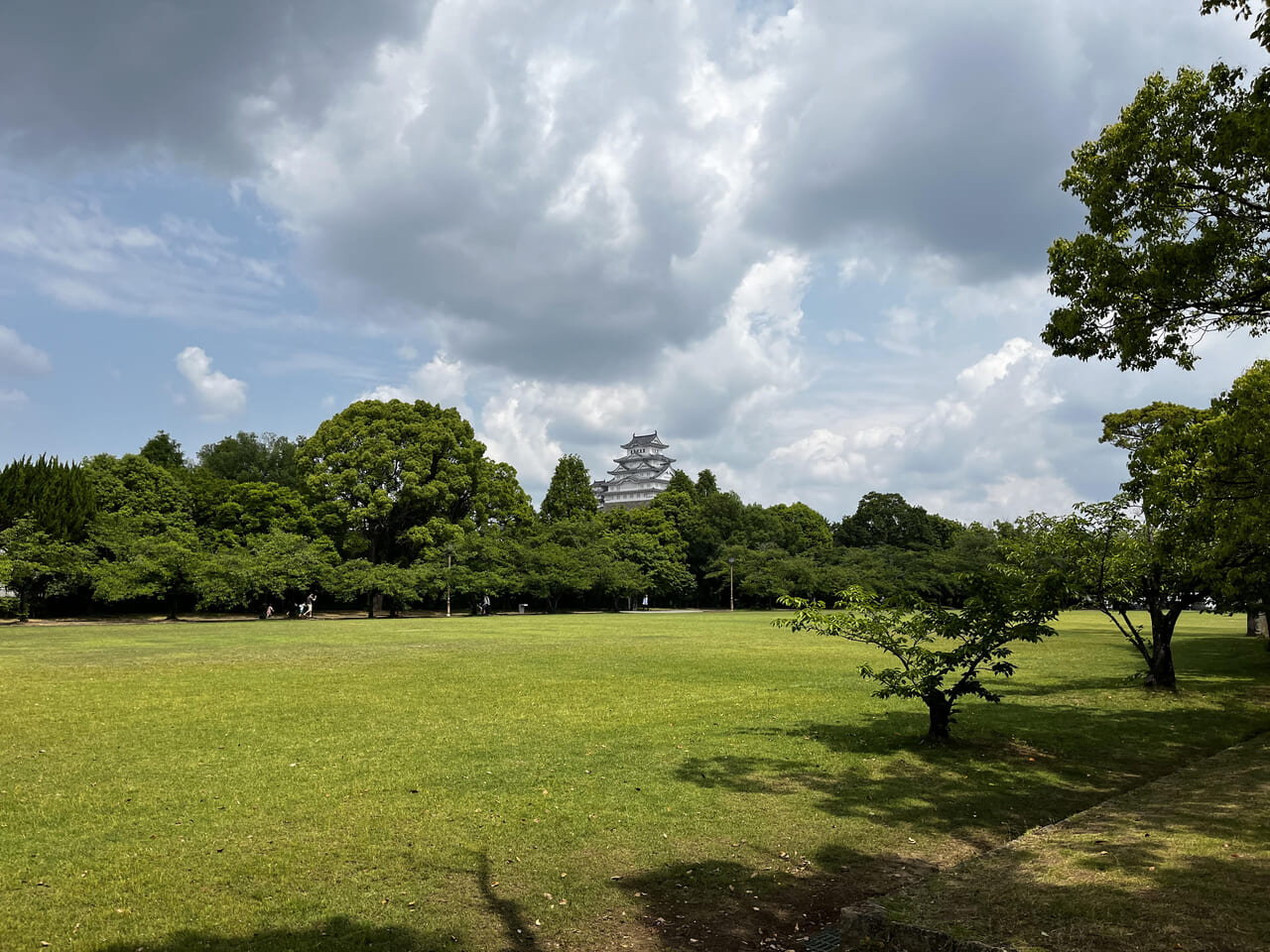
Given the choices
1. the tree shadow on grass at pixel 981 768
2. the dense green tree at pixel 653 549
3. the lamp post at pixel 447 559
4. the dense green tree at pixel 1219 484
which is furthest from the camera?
the dense green tree at pixel 653 549

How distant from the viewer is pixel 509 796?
6.52 metres

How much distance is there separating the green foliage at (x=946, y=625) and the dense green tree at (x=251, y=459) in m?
57.1

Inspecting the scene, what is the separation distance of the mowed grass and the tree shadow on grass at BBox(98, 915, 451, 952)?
0.02 m

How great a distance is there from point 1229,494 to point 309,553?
37.2m

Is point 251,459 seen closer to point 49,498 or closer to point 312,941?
point 49,498

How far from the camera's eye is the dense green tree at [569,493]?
2482 inches

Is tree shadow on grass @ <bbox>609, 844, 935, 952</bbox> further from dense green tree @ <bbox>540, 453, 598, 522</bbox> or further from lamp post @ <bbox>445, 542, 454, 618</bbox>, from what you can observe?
dense green tree @ <bbox>540, 453, 598, 522</bbox>

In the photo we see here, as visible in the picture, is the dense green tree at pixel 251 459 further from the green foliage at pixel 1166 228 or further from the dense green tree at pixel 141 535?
the green foliage at pixel 1166 228

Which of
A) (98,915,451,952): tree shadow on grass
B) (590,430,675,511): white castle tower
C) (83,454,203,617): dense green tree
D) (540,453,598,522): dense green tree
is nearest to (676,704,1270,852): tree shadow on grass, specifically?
(98,915,451,952): tree shadow on grass

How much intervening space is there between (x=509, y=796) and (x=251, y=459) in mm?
65394

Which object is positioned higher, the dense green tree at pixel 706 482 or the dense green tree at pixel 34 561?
the dense green tree at pixel 706 482

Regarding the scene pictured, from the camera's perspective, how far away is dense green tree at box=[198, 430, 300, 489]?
6081 cm

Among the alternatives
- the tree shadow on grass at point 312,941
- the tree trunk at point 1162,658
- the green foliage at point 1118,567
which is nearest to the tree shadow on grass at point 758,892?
the tree shadow on grass at point 312,941

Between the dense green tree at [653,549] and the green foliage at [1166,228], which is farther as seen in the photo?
the dense green tree at [653,549]
